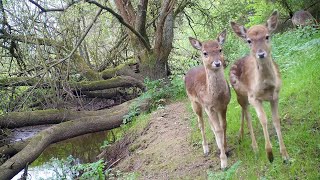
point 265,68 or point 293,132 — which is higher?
point 265,68

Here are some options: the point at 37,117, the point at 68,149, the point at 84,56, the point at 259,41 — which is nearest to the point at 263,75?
the point at 259,41

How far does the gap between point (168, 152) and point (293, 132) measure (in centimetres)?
241

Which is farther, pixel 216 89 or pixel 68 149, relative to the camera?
pixel 68 149

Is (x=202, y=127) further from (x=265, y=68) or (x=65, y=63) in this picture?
(x=65, y=63)

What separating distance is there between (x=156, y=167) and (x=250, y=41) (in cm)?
297

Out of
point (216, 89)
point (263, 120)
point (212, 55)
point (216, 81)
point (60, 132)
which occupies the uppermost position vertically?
point (212, 55)

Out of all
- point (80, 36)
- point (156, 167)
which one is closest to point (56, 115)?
point (80, 36)

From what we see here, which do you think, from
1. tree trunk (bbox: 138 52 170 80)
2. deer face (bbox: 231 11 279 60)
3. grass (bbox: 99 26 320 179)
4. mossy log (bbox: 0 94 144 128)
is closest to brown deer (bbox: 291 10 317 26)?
grass (bbox: 99 26 320 179)

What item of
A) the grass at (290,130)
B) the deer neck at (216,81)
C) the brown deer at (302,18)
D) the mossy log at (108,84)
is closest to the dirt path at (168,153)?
the grass at (290,130)

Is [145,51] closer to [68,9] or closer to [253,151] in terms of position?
[68,9]

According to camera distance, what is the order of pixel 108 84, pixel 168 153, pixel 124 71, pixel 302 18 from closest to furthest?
pixel 168 153
pixel 108 84
pixel 302 18
pixel 124 71

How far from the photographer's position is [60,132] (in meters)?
9.71

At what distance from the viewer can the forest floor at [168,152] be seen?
643 centimetres

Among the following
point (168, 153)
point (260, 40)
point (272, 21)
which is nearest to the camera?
point (260, 40)
